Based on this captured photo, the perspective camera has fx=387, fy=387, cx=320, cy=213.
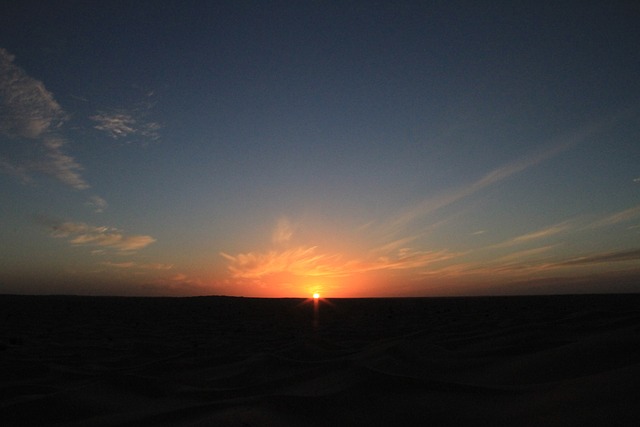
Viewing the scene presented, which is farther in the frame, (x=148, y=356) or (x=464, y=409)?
(x=148, y=356)

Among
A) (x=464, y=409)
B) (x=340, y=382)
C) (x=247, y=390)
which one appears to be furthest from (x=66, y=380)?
(x=464, y=409)

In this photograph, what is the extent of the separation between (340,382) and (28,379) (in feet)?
9.07

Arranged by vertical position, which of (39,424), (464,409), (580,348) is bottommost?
(39,424)

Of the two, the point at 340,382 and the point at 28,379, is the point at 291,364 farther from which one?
the point at 28,379

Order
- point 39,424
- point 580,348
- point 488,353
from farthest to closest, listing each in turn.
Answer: point 488,353 < point 580,348 < point 39,424

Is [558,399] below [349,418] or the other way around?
the other way around

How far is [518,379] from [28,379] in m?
3.78

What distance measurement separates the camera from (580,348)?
2418 mm

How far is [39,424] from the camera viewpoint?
2.06 metres

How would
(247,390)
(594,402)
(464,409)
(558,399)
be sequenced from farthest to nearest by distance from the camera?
(247,390) → (464,409) → (558,399) → (594,402)

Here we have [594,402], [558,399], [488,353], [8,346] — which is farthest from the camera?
[8,346]

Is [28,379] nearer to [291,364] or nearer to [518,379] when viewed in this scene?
[291,364]

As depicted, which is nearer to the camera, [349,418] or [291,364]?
[349,418]

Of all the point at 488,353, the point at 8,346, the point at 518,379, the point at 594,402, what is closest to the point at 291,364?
the point at 488,353
